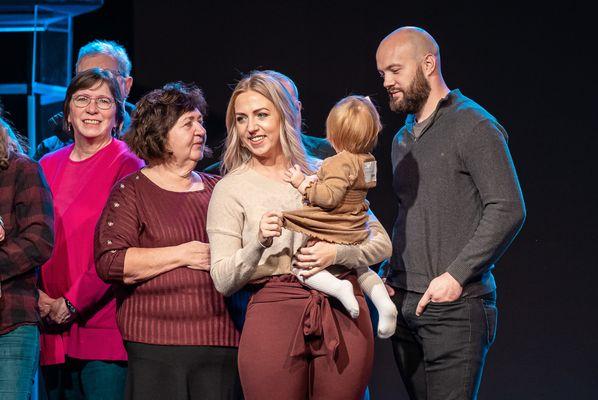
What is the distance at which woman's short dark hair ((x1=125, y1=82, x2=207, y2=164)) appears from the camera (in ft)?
9.92

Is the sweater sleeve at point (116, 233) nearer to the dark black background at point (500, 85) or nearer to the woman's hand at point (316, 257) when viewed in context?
the woman's hand at point (316, 257)

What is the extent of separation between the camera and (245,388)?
2.57 metres

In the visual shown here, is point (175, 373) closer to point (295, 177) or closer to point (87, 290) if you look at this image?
point (87, 290)

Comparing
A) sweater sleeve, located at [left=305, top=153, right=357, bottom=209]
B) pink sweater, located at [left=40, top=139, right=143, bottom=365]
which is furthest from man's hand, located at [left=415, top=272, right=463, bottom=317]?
pink sweater, located at [left=40, top=139, right=143, bottom=365]

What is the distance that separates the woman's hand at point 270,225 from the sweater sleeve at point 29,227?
823 mm

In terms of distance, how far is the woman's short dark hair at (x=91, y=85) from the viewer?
3335mm

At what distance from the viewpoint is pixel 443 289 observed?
9.37ft

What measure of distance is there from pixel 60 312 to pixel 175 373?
0.55 metres

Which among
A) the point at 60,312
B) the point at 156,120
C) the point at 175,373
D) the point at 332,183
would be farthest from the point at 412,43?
the point at 60,312

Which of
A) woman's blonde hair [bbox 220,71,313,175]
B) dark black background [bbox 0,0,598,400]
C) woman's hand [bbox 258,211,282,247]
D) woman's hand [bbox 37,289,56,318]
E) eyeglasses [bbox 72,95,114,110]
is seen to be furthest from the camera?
dark black background [bbox 0,0,598,400]

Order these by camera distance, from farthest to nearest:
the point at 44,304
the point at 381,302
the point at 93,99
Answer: the point at 93,99
the point at 44,304
the point at 381,302

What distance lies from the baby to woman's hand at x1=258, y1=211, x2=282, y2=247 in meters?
0.09

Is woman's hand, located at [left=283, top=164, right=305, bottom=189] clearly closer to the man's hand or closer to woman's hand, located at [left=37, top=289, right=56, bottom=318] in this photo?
the man's hand

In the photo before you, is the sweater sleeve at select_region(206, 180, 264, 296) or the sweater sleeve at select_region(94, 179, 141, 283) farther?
the sweater sleeve at select_region(94, 179, 141, 283)
